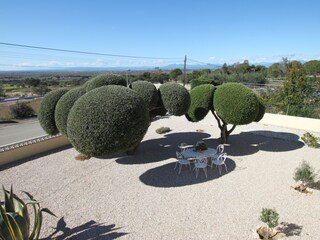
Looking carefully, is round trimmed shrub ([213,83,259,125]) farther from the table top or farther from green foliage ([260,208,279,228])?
green foliage ([260,208,279,228])

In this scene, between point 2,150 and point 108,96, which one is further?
point 2,150

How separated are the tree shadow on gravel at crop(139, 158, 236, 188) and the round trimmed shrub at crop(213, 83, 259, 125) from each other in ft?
6.09

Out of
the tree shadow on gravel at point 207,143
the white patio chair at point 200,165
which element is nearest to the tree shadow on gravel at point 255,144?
the tree shadow on gravel at point 207,143

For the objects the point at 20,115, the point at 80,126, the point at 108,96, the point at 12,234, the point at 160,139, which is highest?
the point at 108,96

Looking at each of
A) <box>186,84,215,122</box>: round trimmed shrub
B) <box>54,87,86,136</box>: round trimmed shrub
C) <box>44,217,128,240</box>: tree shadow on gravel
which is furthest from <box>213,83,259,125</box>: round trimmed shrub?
<box>44,217,128,240</box>: tree shadow on gravel

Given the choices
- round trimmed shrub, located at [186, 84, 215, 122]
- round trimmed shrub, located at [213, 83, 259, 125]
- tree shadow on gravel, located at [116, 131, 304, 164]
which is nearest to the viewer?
round trimmed shrub, located at [213, 83, 259, 125]

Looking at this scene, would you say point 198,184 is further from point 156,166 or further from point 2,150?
point 2,150

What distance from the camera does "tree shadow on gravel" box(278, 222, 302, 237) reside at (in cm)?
577

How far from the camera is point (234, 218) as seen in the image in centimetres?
645

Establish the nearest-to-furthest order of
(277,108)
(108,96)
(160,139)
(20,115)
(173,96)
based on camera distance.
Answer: (108,96) → (173,96) → (160,139) → (277,108) → (20,115)

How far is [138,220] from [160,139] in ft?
25.6

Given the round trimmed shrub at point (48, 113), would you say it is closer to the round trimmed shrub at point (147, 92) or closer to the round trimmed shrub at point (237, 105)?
the round trimmed shrub at point (147, 92)

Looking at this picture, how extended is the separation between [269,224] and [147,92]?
607 centimetres

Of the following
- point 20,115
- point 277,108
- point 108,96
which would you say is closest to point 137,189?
point 108,96
